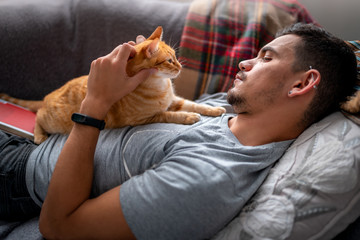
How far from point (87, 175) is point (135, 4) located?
1227mm

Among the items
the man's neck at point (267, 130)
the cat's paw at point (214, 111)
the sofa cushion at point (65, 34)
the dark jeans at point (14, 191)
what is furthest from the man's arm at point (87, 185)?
the sofa cushion at point (65, 34)

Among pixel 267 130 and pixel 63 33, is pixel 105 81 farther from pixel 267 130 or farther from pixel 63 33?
pixel 63 33

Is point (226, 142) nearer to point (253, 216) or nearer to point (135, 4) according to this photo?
point (253, 216)

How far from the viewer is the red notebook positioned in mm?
1303

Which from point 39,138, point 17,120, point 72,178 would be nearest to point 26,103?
point 17,120

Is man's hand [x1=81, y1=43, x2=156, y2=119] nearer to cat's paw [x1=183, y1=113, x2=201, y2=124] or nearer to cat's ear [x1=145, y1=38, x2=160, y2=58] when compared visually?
cat's ear [x1=145, y1=38, x2=160, y2=58]

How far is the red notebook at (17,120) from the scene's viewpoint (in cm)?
130

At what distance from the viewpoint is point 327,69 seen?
3.22 feet

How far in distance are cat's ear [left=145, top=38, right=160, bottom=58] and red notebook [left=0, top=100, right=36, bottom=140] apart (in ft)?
2.62

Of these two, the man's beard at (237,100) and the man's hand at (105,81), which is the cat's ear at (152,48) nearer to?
the man's hand at (105,81)

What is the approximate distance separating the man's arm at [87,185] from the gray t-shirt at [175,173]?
2.6 inches

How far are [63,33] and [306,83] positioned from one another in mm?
1459

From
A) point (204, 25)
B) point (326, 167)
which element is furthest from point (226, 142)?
point (204, 25)

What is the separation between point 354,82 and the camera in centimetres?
104
